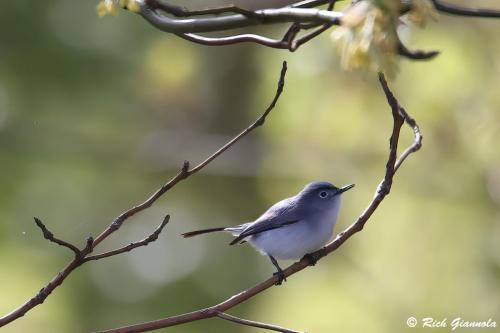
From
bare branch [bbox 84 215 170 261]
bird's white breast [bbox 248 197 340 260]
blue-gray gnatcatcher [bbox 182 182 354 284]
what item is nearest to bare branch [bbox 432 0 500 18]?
bare branch [bbox 84 215 170 261]

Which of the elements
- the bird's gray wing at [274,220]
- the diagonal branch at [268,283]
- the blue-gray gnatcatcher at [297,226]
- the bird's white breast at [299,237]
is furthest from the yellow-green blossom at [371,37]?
the bird's gray wing at [274,220]

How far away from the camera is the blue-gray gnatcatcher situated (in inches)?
152

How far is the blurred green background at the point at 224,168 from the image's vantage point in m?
7.32

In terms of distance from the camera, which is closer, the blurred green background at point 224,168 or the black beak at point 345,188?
the black beak at point 345,188

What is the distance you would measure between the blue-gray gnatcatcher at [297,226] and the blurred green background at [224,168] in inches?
120

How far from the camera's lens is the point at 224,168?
8258 millimetres

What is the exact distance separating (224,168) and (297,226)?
4.32 m

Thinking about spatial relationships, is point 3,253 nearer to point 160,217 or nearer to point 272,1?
point 160,217

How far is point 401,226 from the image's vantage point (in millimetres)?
7973

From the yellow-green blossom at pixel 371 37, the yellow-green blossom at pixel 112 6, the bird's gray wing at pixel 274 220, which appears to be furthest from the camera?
the bird's gray wing at pixel 274 220

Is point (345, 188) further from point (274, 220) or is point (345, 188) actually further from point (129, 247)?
point (129, 247)

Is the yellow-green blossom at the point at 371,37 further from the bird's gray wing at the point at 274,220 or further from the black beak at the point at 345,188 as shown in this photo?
the bird's gray wing at the point at 274,220

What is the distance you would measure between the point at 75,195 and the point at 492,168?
4.44 m

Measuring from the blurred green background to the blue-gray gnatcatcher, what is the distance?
3.05 metres
